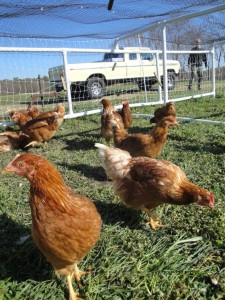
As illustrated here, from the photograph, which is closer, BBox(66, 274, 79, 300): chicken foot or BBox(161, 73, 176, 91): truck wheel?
BBox(66, 274, 79, 300): chicken foot

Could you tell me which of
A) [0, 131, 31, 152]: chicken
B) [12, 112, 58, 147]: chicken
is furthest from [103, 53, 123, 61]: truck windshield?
[0, 131, 31, 152]: chicken

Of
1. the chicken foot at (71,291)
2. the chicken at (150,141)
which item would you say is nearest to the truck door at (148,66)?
the chicken at (150,141)

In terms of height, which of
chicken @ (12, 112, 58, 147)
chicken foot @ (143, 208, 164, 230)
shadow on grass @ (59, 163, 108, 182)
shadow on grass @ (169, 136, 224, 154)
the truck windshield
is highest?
the truck windshield

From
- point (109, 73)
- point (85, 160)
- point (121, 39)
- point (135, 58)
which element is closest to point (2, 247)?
point (85, 160)

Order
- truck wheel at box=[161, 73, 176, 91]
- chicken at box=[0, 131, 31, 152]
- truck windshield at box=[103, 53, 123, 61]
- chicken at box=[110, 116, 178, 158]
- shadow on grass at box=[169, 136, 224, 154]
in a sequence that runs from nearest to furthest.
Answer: chicken at box=[110, 116, 178, 158] → shadow on grass at box=[169, 136, 224, 154] → chicken at box=[0, 131, 31, 152] → truck wheel at box=[161, 73, 176, 91] → truck windshield at box=[103, 53, 123, 61]

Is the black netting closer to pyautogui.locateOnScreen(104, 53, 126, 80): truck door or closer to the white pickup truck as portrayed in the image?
the white pickup truck

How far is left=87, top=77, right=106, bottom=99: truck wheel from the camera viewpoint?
11039 mm

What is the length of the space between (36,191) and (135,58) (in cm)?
1183

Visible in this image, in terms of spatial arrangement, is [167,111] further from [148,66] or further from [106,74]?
[148,66]

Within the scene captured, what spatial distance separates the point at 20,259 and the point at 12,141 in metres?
3.40

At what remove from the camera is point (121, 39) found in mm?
7898

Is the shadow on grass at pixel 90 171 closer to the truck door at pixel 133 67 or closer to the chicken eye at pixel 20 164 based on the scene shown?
the chicken eye at pixel 20 164

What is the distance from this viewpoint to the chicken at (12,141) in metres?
Answer: 5.07

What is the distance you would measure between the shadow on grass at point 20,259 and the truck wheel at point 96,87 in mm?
8950
